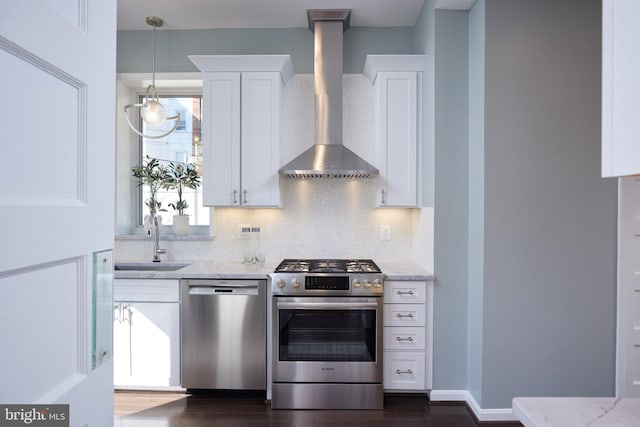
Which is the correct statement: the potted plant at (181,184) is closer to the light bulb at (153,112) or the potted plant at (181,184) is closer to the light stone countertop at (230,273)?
the light stone countertop at (230,273)

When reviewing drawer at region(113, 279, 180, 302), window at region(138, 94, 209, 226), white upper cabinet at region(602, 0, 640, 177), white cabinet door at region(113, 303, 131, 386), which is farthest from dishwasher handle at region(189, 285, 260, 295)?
white upper cabinet at region(602, 0, 640, 177)

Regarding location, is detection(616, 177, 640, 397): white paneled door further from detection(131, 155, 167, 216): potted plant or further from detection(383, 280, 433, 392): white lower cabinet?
detection(131, 155, 167, 216): potted plant

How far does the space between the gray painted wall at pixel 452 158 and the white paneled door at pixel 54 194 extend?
225 cm

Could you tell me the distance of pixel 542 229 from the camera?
2404 mm

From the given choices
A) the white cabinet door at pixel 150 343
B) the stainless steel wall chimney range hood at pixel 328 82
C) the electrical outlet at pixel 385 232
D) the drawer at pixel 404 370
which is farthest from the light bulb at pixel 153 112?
the drawer at pixel 404 370

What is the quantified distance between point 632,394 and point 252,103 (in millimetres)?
3193

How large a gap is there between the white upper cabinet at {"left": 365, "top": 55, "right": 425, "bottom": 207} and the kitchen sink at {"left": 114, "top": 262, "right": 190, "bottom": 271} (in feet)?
5.88

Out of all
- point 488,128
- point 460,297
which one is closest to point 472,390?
point 460,297

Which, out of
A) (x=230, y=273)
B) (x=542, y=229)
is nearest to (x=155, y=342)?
(x=230, y=273)

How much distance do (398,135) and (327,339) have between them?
158 centimetres

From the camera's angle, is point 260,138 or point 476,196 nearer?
point 476,196

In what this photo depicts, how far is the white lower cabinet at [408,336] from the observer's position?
2717 millimetres

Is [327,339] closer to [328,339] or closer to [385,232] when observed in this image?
[328,339]

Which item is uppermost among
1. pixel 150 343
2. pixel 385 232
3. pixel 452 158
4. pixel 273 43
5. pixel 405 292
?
pixel 273 43
